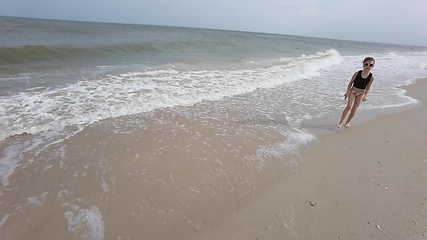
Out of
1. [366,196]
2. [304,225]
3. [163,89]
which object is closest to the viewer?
[304,225]

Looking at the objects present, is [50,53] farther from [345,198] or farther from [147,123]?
[345,198]

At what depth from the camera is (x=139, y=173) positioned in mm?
3490

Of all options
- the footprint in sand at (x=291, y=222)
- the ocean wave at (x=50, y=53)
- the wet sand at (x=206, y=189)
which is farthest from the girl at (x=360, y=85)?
the ocean wave at (x=50, y=53)

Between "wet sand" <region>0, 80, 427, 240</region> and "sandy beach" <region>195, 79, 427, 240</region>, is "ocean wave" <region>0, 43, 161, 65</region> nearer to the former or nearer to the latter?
"wet sand" <region>0, 80, 427, 240</region>

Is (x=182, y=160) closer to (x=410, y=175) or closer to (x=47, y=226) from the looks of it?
(x=47, y=226)

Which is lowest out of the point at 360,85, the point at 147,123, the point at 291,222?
the point at 291,222

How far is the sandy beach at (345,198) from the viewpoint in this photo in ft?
8.82

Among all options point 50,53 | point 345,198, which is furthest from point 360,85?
point 50,53

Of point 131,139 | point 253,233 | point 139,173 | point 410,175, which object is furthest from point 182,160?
point 410,175

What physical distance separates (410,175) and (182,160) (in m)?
3.58

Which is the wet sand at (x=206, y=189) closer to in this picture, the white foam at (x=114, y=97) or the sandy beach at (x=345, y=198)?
the sandy beach at (x=345, y=198)

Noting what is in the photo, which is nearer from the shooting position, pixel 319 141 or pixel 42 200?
pixel 42 200

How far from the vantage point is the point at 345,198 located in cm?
323

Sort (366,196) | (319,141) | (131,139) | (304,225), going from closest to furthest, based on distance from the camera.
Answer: (304,225), (366,196), (131,139), (319,141)
